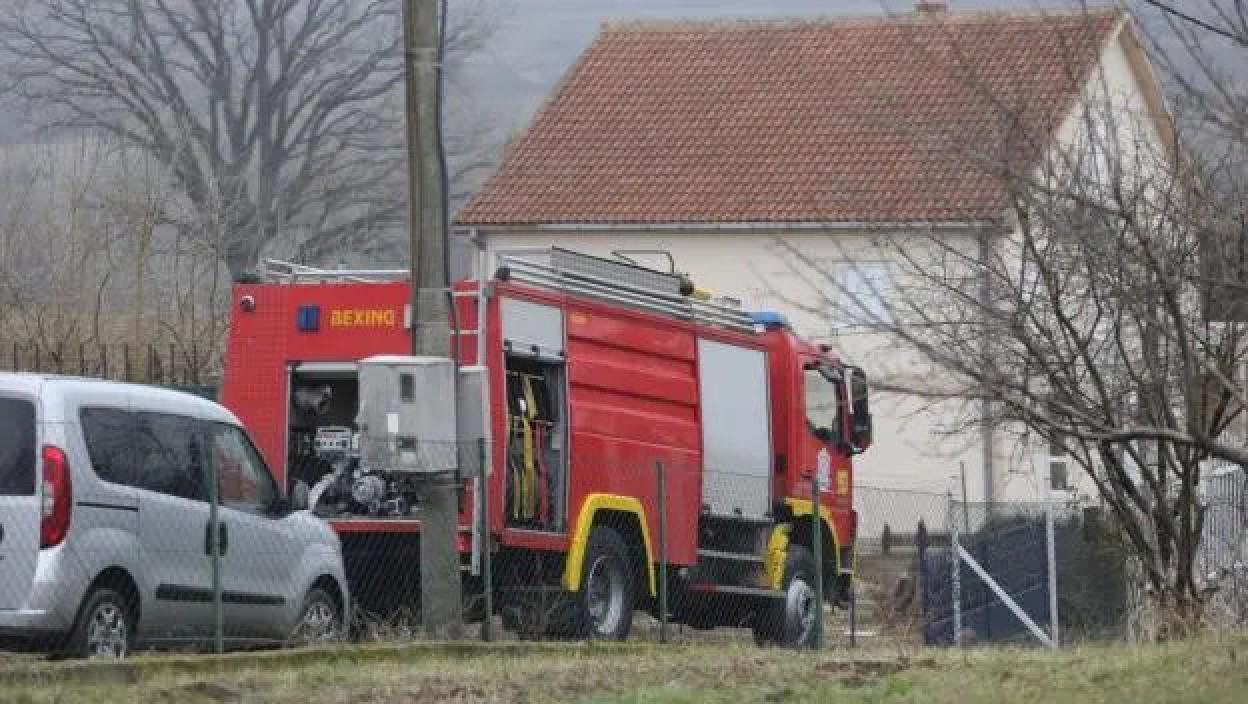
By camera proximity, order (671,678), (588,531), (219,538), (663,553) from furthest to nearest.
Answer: (663,553), (588,531), (219,538), (671,678)

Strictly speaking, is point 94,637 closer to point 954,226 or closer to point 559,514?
point 559,514

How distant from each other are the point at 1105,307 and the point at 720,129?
99.0 feet

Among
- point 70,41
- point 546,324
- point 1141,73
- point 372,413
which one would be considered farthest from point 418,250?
point 70,41

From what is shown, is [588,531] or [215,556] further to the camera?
[588,531]

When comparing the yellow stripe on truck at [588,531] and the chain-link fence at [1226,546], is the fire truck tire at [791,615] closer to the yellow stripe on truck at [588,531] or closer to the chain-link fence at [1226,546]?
the yellow stripe on truck at [588,531]

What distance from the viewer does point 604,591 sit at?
69.1ft

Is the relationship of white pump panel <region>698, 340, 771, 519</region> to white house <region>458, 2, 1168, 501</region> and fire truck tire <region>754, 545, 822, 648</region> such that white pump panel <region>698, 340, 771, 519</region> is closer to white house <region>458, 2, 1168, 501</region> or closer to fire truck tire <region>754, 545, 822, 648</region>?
fire truck tire <region>754, 545, 822, 648</region>

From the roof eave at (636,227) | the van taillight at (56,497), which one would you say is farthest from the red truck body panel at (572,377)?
the roof eave at (636,227)

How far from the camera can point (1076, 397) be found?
15750mm

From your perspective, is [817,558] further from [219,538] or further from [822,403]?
[219,538]

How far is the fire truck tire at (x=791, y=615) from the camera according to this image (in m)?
23.4

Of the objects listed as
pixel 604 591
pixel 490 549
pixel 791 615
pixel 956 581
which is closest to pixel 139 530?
pixel 490 549

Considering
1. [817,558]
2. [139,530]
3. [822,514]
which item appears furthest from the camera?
[822,514]

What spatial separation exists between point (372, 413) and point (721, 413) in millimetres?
5960
